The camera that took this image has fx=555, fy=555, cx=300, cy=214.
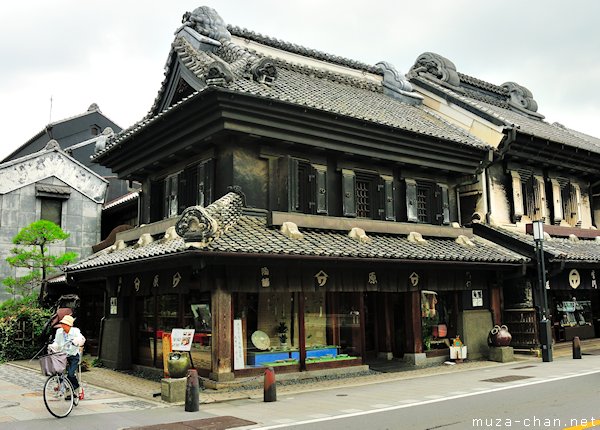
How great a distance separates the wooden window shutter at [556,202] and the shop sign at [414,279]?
9916 mm

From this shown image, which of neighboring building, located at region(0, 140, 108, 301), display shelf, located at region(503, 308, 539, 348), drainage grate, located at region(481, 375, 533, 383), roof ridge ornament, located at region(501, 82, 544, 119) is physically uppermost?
roof ridge ornament, located at region(501, 82, 544, 119)

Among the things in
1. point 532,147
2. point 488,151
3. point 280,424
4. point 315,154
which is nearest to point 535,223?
point 488,151

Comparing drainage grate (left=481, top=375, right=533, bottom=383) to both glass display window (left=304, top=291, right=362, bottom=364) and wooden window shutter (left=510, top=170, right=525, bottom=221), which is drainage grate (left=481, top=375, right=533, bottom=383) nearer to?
glass display window (left=304, top=291, right=362, bottom=364)

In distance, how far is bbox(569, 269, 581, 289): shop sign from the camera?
22531 mm

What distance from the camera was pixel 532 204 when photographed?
79.3ft

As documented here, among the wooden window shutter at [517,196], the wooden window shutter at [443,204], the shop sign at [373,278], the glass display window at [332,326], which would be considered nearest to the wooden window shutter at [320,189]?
the shop sign at [373,278]

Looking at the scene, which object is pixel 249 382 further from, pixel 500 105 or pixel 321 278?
pixel 500 105

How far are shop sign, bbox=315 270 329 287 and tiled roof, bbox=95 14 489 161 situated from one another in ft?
16.1

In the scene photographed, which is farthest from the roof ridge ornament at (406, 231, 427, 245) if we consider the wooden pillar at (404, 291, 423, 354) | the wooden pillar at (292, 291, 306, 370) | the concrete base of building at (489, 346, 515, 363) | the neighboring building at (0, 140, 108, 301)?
the neighboring building at (0, 140, 108, 301)

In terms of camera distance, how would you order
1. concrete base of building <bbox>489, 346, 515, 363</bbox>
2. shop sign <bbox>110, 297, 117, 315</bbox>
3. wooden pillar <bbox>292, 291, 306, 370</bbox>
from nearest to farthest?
1. wooden pillar <bbox>292, 291, 306, 370</bbox>
2. concrete base of building <bbox>489, 346, 515, 363</bbox>
3. shop sign <bbox>110, 297, 117, 315</bbox>

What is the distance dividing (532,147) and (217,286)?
16052 mm

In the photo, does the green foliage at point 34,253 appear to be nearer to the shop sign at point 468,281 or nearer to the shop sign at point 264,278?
the shop sign at point 264,278

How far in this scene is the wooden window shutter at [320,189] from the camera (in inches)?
689

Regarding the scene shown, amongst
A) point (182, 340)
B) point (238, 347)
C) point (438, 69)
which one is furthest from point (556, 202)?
point (182, 340)
